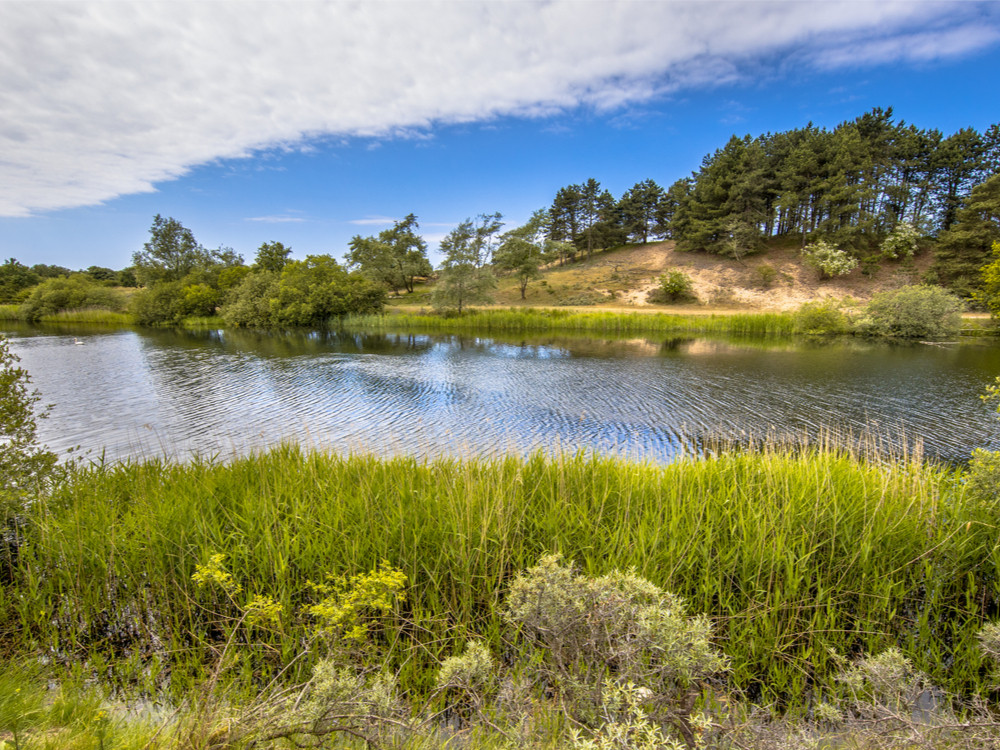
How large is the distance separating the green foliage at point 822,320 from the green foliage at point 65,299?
7791 cm

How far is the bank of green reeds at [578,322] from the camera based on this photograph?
33875 mm

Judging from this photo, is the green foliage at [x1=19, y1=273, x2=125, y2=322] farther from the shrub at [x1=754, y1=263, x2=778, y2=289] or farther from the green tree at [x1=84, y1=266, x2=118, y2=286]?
the shrub at [x1=754, y1=263, x2=778, y2=289]

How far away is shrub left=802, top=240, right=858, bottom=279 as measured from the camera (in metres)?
46.8

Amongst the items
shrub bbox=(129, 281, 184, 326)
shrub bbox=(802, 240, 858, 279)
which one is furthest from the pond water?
shrub bbox=(129, 281, 184, 326)

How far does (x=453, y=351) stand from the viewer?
28172mm

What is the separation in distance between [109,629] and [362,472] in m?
2.66

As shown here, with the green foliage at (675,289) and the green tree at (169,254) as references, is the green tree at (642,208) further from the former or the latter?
the green tree at (169,254)

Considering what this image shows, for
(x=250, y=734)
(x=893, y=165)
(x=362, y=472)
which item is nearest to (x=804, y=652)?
(x=250, y=734)

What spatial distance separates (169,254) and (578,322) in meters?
66.2

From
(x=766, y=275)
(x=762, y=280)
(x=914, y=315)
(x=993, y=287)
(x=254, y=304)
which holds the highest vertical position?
(x=254, y=304)

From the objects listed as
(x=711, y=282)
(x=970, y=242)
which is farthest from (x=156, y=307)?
(x=970, y=242)

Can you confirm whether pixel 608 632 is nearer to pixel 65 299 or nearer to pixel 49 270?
pixel 65 299

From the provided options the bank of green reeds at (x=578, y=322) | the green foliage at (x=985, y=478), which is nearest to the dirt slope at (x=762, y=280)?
the bank of green reeds at (x=578, y=322)

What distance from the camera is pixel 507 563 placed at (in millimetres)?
4258
